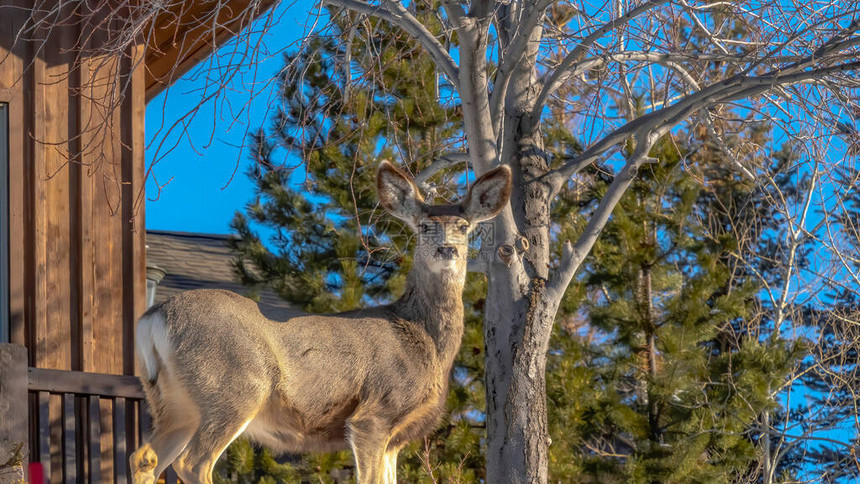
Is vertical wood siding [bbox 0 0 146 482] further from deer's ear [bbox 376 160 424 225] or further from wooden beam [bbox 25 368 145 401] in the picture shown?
deer's ear [bbox 376 160 424 225]

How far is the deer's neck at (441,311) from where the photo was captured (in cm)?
696

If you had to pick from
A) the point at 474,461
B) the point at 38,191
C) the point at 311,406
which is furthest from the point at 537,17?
the point at 474,461

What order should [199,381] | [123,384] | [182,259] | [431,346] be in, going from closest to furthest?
[199,381]
[431,346]
[123,384]
[182,259]

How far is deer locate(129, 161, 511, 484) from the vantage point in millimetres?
6273

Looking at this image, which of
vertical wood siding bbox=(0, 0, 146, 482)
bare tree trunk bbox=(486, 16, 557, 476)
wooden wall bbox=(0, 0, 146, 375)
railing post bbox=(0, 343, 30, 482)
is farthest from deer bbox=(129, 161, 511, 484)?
wooden wall bbox=(0, 0, 146, 375)

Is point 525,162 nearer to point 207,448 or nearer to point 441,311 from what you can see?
point 441,311

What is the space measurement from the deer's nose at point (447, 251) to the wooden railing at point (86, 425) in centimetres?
274

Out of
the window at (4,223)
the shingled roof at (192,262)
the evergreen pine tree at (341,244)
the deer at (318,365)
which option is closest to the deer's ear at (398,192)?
the deer at (318,365)

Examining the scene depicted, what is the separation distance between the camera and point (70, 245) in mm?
8555

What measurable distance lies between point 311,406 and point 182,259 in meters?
13.6

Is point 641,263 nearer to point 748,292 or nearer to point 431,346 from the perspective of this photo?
point 748,292

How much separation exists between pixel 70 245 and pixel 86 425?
139 centimetres

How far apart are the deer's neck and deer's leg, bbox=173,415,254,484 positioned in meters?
1.30

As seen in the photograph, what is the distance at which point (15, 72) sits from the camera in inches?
330
